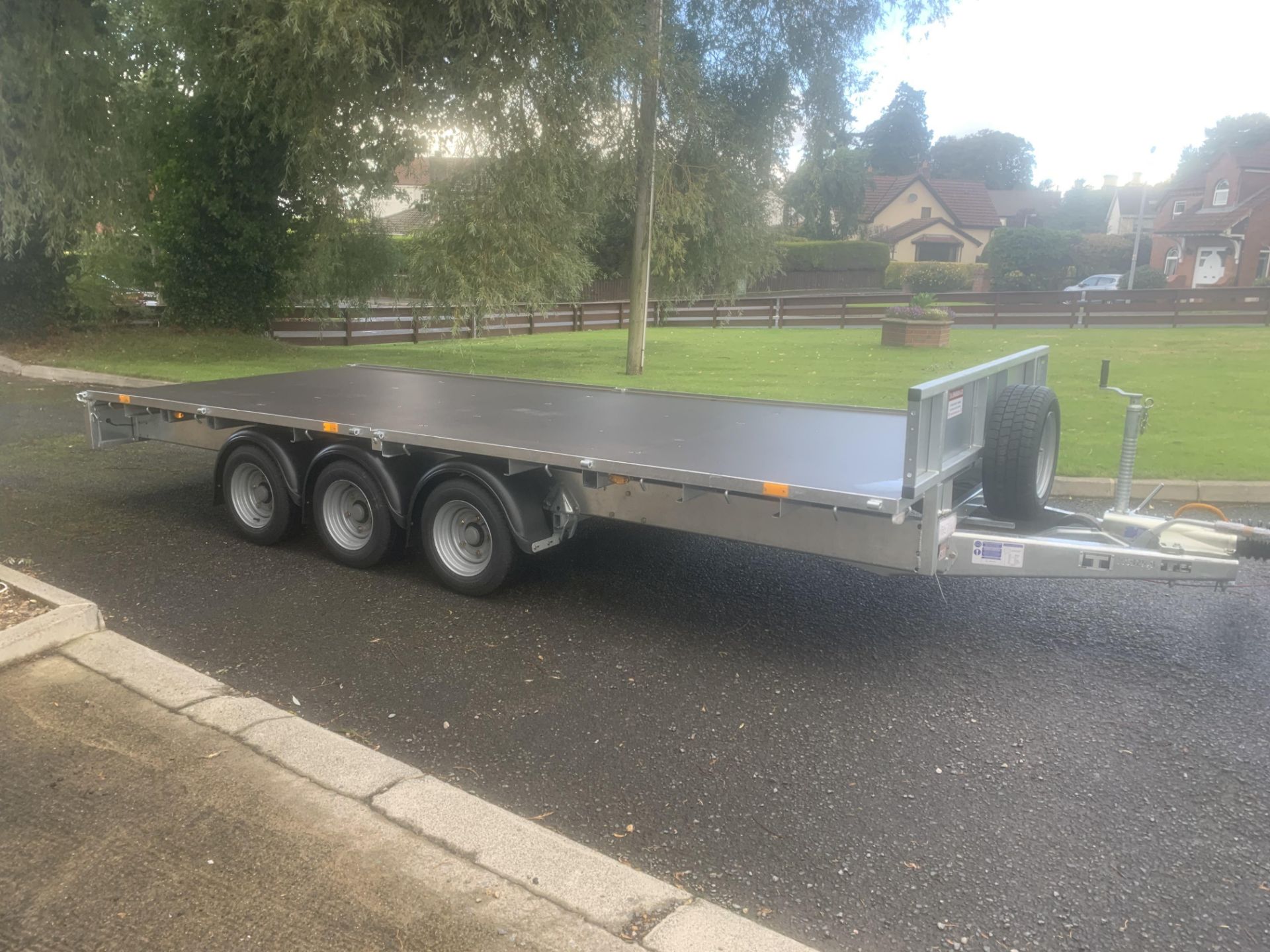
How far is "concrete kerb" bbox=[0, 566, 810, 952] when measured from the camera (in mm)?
3121

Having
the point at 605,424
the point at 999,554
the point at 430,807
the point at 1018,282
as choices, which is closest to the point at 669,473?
the point at 999,554

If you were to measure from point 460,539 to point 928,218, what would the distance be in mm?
74211

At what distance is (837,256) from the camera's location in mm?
56844

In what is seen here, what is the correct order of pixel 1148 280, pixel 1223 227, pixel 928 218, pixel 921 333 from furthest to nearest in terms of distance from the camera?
pixel 928 218 < pixel 1223 227 < pixel 1148 280 < pixel 921 333

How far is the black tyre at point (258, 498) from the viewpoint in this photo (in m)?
7.05

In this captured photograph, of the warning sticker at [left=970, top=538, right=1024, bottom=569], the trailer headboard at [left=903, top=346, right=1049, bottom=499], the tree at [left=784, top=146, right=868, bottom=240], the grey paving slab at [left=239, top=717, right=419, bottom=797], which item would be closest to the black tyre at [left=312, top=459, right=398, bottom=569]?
the grey paving slab at [left=239, top=717, right=419, bottom=797]

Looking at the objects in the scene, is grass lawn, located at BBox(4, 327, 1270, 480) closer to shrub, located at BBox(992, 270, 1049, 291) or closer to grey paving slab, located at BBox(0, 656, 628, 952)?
grey paving slab, located at BBox(0, 656, 628, 952)

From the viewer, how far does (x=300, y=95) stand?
12938mm

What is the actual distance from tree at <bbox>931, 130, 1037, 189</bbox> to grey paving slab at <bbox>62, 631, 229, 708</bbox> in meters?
120

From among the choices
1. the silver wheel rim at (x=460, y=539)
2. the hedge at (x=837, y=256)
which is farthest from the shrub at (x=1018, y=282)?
the silver wheel rim at (x=460, y=539)

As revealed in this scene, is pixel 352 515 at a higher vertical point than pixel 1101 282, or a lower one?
lower

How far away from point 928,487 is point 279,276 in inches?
797

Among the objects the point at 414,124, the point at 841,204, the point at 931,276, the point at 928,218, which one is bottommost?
the point at 931,276

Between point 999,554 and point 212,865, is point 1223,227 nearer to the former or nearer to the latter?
point 999,554
